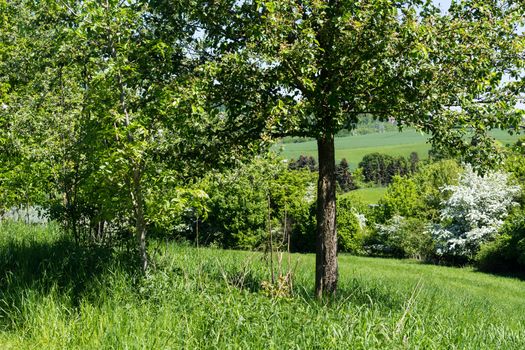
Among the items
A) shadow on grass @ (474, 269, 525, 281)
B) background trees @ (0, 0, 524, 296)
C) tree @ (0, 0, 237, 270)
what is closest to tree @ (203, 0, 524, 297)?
background trees @ (0, 0, 524, 296)

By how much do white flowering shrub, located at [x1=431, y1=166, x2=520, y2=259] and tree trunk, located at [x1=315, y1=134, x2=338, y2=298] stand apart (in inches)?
693

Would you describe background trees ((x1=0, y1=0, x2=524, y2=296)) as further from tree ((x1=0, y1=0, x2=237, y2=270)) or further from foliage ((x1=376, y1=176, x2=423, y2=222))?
foliage ((x1=376, y1=176, x2=423, y2=222))

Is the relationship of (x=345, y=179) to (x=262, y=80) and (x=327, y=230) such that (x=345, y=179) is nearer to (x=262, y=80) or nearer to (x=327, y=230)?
(x=327, y=230)

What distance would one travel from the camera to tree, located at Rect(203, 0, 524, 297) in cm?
632

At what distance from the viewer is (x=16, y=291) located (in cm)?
636


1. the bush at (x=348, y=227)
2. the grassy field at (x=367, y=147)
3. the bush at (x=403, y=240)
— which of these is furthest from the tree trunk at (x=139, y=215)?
the grassy field at (x=367, y=147)

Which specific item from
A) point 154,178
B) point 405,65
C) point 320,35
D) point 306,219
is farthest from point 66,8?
point 306,219

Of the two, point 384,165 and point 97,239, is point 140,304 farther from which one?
point 384,165

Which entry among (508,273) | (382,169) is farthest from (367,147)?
(508,273)

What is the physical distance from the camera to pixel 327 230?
7.83 meters

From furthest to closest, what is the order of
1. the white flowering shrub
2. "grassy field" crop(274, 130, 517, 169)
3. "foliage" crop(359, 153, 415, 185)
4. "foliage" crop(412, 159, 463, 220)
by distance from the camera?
"grassy field" crop(274, 130, 517, 169) < "foliage" crop(359, 153, 415, 185) < "foliage" crop(412, 159, 463, 220) < the white flowering shrub

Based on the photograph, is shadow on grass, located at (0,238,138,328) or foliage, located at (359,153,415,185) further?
foliage, located at (359,153,415,185)

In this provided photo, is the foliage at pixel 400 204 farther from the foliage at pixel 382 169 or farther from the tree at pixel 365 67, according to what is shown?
the foliage at pixel 382 169

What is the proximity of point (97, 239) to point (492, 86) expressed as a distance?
712 cm
